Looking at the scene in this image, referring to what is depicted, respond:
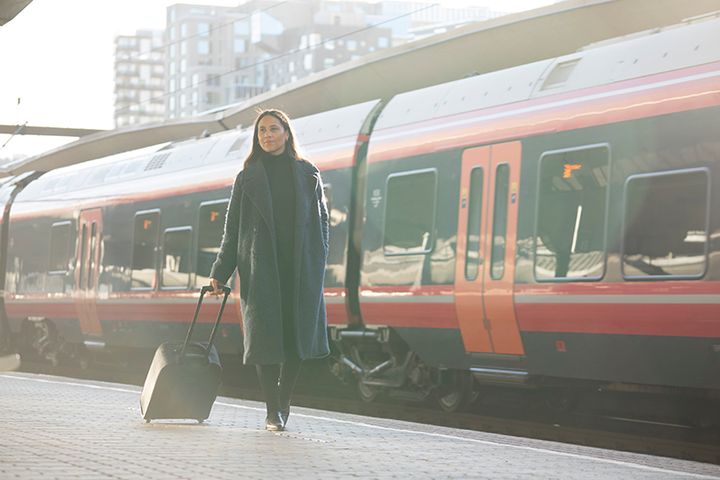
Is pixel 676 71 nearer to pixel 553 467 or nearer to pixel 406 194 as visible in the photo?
pixel 406 194

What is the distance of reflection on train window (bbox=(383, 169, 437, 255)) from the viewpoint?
41.2 ft

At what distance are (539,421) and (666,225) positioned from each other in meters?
4.11

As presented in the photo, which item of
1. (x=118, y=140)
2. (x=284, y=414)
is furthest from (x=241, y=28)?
(x=284, y=414)

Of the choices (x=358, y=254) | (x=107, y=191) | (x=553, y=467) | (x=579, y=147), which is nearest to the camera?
(x=553, y=467)

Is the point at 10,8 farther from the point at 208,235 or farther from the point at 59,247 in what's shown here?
the point at 59,247

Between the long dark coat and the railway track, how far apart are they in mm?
3071

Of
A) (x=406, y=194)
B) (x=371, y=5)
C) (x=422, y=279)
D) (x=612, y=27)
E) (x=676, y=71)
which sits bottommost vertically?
(x=422, y=279)

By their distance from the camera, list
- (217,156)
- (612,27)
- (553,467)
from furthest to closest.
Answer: (612,27)
(217,156)
(553,467)

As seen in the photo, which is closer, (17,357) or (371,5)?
(17,357)

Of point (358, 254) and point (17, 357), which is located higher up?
point (358, 254)

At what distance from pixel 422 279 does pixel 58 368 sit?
12.1 metres

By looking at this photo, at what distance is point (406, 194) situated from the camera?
42.4 ft

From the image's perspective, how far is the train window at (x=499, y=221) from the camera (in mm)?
11555

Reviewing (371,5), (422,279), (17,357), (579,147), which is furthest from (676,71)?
(371,5)
